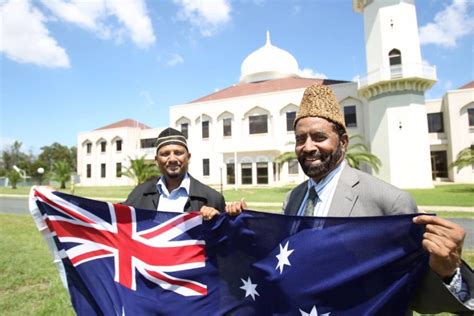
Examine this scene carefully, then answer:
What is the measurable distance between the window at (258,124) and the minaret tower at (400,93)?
39.8 ft

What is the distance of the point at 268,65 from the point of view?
42.7m

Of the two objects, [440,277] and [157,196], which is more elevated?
[157,196]

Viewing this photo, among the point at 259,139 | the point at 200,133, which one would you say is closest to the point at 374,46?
the point at 259,139

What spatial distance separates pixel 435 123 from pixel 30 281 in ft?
115

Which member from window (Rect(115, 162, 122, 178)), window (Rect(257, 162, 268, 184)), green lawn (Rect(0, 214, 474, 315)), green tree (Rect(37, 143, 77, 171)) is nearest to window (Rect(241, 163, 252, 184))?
window (Rect(257, 162, 268, 184))

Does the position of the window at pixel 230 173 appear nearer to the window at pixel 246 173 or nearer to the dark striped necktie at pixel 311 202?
the window at pixel 246 173

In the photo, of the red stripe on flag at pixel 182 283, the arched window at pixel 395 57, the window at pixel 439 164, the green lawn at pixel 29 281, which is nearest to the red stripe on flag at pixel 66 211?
the red stripe on flag at pixel 182 283

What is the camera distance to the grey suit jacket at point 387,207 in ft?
4.91

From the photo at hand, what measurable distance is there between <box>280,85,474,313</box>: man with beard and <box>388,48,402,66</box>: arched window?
27301 millimetres

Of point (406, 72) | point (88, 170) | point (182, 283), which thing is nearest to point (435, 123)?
point (406, 72)

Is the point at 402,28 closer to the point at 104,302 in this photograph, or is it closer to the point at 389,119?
the point at 389,119

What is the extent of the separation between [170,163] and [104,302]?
123cm

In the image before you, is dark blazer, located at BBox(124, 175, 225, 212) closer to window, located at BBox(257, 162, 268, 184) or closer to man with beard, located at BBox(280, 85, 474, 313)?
man with beard, located at BBox(280, 85, 474, 313)

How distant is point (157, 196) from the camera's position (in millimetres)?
2957
